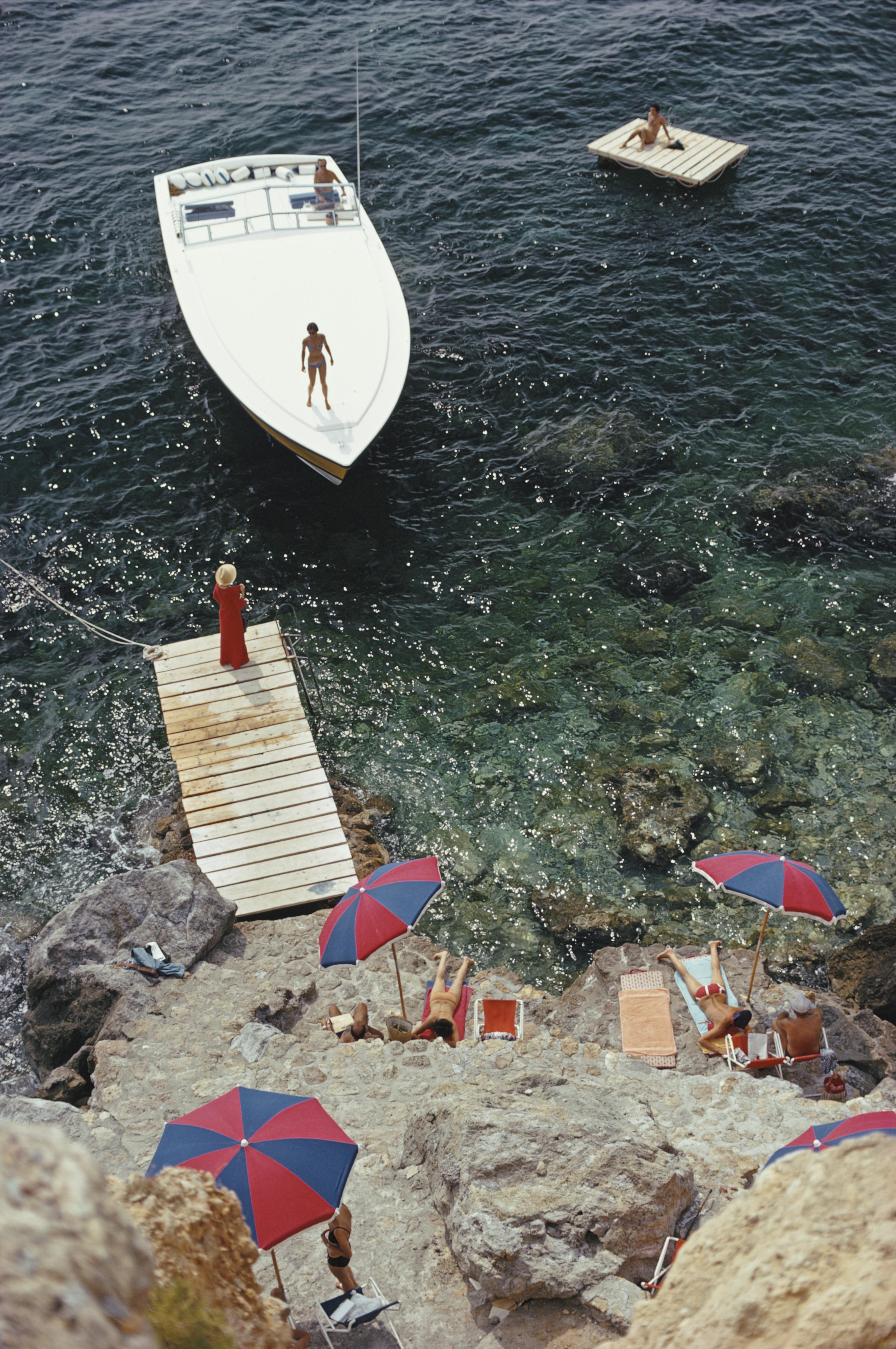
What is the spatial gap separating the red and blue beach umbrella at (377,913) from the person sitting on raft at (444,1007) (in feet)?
1.15

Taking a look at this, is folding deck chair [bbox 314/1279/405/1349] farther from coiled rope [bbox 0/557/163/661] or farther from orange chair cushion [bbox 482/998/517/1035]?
coiled rope [bbox 0/557/163/661]

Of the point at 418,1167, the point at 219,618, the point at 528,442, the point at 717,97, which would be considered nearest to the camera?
the point at 418,1167

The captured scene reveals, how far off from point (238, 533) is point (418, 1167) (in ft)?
36.7

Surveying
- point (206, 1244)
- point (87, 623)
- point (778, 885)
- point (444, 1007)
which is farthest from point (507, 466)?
point (206, 1244)

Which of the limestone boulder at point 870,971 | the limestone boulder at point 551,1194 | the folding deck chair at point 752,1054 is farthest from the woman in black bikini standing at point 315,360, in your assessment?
the limestone boulder at point 551,1194

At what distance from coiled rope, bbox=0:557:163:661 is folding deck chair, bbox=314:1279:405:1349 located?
30.9 feet

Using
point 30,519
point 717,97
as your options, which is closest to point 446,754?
point 30,519

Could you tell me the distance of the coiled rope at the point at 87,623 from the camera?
13891 mm

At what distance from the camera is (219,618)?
46.9 ft

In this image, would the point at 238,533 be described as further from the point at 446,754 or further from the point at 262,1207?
the point at 262,1207

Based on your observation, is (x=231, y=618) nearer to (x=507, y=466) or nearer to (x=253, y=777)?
(x=253, y=777)

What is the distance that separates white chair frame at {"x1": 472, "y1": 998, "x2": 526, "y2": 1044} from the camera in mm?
9523

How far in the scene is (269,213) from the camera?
18.9m

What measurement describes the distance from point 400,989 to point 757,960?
3.52m
